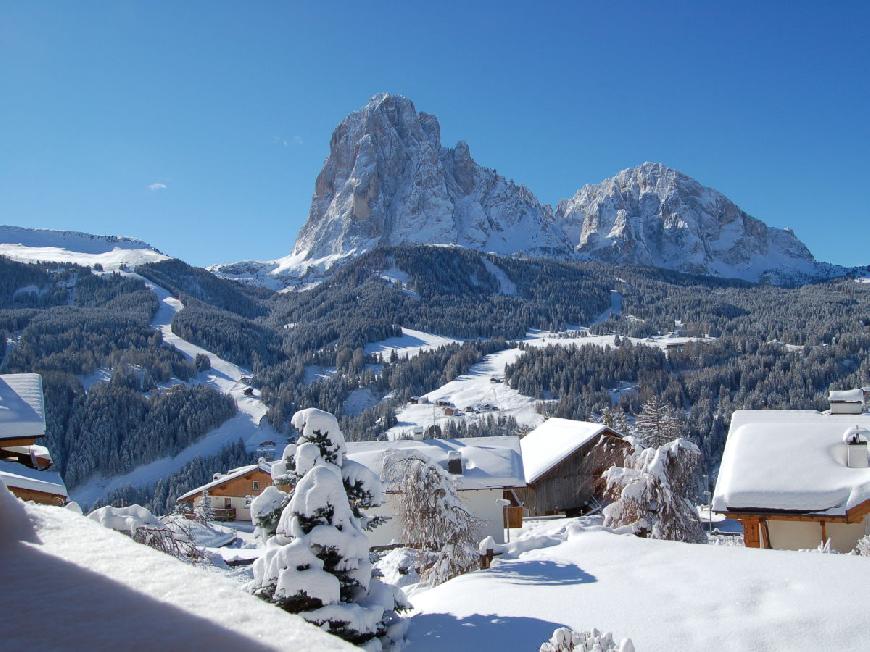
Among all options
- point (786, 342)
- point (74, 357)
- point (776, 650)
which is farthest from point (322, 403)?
point (776, 650)

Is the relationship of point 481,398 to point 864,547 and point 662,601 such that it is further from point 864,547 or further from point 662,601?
point 662,601

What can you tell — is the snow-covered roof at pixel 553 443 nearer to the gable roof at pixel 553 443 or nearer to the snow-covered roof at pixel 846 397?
the gable roof at pixel 553 443

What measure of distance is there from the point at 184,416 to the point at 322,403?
26475mm

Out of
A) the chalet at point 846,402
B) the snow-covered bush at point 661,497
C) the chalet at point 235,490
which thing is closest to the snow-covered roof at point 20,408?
the snow-covered bush at point 661,497

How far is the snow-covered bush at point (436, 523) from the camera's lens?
711 inches

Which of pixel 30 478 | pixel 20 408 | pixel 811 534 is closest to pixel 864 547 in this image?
pixel 811 534

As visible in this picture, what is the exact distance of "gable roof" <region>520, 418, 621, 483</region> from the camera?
36281 mm

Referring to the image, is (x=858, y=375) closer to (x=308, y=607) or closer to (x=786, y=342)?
(x=786, y=342)

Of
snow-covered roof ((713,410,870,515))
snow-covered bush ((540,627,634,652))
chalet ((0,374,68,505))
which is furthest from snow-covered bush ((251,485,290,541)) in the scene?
snow-covered roof ((713,410,870,515))

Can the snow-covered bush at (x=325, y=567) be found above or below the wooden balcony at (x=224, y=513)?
above

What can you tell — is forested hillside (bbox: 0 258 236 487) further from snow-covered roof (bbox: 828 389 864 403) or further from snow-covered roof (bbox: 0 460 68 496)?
snow-covered roof (bbox: 828 389 864 403)

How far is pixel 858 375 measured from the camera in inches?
4902

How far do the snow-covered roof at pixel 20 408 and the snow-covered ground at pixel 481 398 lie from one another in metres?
84.5

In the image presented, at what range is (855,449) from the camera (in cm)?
1938
